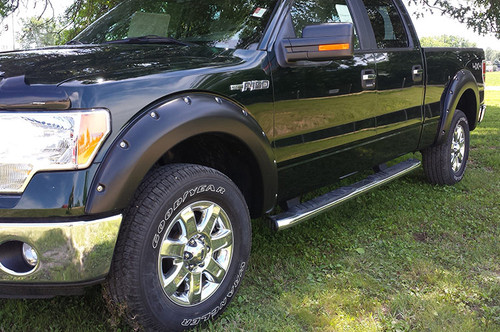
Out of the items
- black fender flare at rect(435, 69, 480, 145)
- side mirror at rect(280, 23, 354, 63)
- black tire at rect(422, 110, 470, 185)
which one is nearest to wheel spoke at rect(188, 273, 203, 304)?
side mirror at rect(280, 23, 354, 63)

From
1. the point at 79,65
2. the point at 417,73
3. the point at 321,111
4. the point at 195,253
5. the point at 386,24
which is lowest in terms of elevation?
the point at 195,253

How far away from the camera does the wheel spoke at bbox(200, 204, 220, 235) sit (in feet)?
7.53

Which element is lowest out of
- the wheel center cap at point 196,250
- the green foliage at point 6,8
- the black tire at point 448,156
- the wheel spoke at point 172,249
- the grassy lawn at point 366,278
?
the grassy lawn at point 366,278

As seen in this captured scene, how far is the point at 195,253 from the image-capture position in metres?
2.27

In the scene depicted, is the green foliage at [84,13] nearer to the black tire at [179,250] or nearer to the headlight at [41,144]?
the black tire at [179,250]

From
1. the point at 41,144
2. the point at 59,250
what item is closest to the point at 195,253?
the point at 59,250

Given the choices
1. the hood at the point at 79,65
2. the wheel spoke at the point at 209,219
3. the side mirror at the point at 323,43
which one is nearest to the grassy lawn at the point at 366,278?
the wheel spoke at the point at 209,219

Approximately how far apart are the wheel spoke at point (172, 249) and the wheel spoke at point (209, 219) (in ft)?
0.42

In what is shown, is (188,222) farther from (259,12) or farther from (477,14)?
(477,14)

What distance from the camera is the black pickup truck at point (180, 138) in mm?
1829

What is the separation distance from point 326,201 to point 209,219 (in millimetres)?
1062

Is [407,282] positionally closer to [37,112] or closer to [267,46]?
[267,46]

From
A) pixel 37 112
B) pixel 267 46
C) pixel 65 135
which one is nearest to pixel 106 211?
pixel 65 135

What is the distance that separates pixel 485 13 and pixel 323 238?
10603 millimetres
